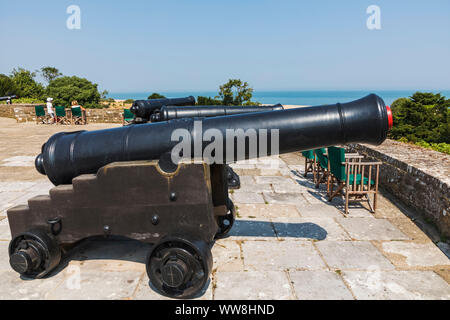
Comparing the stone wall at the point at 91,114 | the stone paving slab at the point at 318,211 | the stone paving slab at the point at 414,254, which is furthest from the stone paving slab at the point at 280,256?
the stone wall at the point at 91,114

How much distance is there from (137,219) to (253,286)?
3.88 ft

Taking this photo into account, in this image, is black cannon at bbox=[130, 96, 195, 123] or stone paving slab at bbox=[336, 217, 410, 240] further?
black cannon at bbox=[130, 96, 195, 123]

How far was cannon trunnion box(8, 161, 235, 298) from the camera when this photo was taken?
8.64ft

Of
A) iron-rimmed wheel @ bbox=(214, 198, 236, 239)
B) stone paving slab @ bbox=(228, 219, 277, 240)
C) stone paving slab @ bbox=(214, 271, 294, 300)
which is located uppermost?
iron-rimmed wheel @ bbox=(214, 198, 236, 239)

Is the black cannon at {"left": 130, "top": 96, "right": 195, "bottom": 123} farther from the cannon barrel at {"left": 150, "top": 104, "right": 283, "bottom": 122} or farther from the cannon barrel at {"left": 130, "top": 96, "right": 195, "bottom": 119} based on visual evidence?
the cannon barrel at {"left": 150, "top": 104, "right": 283, "bottom": 122}

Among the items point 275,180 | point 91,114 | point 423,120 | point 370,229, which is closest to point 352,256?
point 370,229

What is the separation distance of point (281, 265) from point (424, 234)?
2.06 metres

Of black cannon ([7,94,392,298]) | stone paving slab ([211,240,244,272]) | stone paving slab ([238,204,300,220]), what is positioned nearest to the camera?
black cannon ([7,94,392,298])

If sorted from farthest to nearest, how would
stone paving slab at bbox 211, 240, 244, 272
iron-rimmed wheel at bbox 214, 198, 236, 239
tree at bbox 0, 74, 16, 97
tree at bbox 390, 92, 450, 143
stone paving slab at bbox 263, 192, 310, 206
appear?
tree at bbox 0, 74, 16, 97 < tree at bbox 390, 92, 450, 143 < stone paving slab at bbox 263, 192, 310, 206 < iron-rimmed wheel at bbox 214, 198, 236, 239 < stone paving slab at bbox 211, 240, 244, 272

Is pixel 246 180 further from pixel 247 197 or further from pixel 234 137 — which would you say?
pixel 234 137

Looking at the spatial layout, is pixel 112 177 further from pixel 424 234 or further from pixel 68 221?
pixel 424 234

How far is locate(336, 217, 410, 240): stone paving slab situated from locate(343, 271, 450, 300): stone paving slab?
0.84 metres

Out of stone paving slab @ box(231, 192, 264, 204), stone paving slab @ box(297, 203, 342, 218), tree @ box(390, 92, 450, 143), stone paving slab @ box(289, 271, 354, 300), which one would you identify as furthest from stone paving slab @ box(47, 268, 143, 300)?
tree @ box(390, 92, 450, 143)

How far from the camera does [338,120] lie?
2721mm
